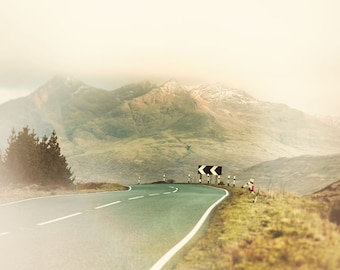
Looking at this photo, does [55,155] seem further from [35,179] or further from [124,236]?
[124,236]

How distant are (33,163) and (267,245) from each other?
39.2 m

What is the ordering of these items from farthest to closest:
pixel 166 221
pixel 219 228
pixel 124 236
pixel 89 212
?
pixel 89 212, pixel 166 221, pixel 219 228, pixel 124 236

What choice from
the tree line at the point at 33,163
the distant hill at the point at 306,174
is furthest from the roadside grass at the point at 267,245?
the distant hill at the point at 306,174

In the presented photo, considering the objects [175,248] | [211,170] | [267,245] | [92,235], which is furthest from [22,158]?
[267,245]

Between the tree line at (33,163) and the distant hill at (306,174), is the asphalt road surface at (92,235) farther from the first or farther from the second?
the distant hill at (306,174)

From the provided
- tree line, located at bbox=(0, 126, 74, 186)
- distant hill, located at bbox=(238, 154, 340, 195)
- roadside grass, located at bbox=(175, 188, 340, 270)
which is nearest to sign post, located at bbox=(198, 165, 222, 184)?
tree line, located at bbox=(0, 126, 74, 186)

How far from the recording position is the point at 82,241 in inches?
348

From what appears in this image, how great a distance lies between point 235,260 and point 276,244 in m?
1.30

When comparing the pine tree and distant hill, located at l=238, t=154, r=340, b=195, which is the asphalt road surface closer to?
the pine tree

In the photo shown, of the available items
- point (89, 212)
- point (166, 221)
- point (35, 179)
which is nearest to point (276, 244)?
point (166, 221)

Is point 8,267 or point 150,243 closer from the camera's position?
point 8,267

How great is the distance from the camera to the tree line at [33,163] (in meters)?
44.6

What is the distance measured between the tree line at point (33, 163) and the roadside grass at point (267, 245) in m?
34.7

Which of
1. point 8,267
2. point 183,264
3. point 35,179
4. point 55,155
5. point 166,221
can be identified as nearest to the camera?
point 8,267
